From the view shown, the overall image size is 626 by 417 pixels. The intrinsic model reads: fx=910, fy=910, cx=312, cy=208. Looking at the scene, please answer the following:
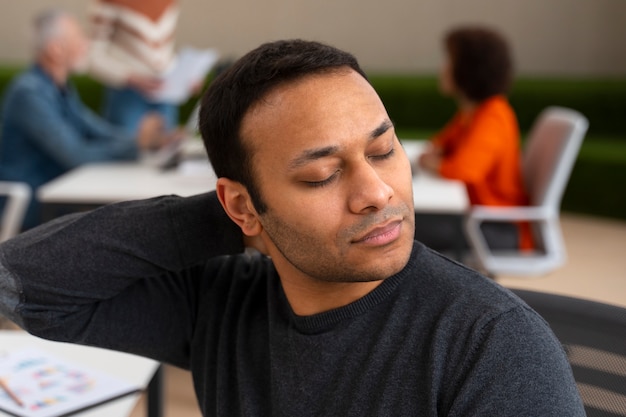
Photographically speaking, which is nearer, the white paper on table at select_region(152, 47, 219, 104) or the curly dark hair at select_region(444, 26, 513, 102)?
the curly dark hair at select_region(444, 26, 513, 102)

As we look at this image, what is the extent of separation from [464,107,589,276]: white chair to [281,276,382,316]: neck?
6.84ft

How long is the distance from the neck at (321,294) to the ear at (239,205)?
3.5 inches

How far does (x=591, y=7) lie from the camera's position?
7.22m

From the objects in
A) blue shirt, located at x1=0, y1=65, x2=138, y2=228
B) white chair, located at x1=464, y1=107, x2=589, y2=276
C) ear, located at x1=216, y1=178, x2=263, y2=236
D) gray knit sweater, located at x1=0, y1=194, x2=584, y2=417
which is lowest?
white chair, located at x1=464, y1=107, x2=589, y2=276

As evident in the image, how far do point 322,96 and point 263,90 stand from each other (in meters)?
0.08

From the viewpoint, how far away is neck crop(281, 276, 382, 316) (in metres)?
1.16

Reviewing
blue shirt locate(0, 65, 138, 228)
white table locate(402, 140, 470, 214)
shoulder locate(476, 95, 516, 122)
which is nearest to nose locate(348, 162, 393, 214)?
white table locate(402, 140, 470, 214)

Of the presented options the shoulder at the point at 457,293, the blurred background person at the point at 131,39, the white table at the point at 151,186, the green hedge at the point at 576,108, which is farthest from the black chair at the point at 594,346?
the green hedge at the point at 576,108

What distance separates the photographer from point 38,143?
368cm

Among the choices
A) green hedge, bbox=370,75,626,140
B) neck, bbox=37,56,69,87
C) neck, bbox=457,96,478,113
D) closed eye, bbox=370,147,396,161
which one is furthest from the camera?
green hedge, bbox=370,75,626,140

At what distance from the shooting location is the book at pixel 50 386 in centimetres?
147

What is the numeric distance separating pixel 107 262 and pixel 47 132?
244cm

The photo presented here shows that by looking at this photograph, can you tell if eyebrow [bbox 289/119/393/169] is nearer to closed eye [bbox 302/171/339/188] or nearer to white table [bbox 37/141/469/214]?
closed eye [bbox 302/171/339/188]

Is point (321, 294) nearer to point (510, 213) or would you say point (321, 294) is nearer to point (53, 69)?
point (510, 213)
